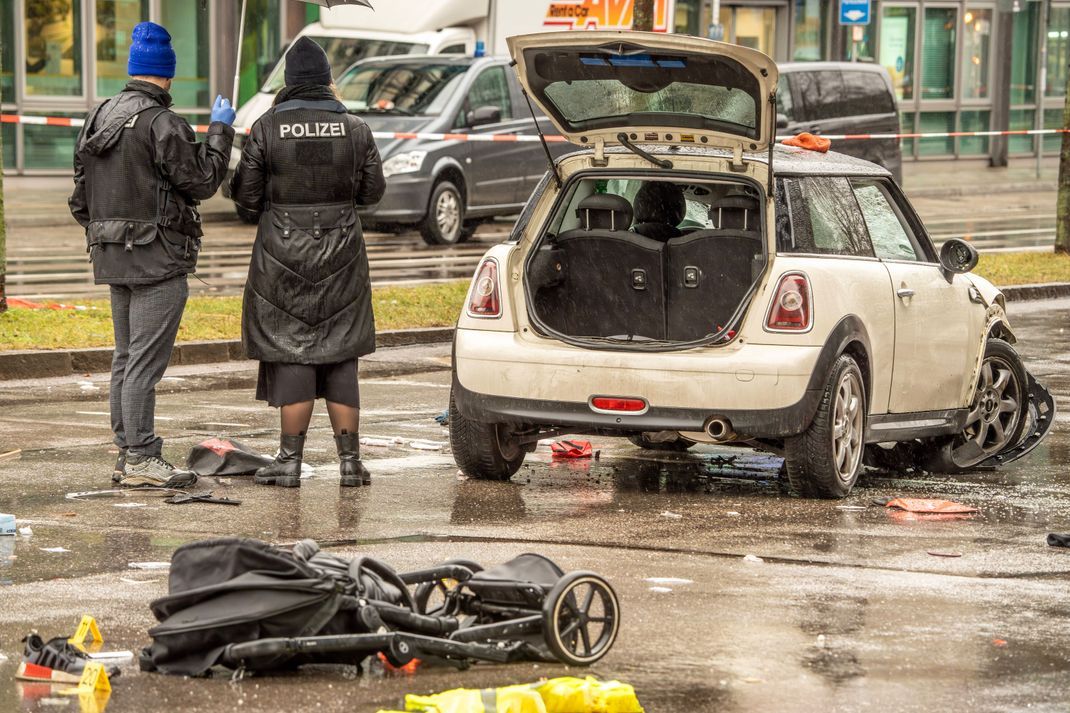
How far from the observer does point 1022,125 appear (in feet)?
130

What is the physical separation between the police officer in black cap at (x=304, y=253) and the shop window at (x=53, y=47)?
791 inches

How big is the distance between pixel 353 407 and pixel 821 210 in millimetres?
2245

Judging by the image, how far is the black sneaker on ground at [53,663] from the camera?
5238 millimetres

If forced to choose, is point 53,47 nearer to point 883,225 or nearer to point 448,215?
point 448,215

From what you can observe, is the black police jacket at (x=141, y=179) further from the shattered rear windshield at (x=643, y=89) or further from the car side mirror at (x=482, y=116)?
the car side mirror at (x=482, y=116)

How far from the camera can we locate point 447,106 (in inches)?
866

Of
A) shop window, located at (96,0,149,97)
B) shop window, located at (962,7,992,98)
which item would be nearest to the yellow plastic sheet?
shop window, located at (96,0,149,97)

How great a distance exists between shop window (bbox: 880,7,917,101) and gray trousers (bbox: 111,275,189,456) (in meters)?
30.4

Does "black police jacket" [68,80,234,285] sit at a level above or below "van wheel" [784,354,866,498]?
above

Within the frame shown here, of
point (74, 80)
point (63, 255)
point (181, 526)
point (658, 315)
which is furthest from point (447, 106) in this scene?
point (181, 526)

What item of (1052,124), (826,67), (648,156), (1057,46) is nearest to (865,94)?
(826,67)

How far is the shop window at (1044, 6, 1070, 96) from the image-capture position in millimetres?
40250

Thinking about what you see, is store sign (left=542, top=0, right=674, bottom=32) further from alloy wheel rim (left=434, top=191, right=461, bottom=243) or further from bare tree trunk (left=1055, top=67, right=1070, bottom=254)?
bare tree trunk (left=1055, top=67, right=1070, bottom=254)

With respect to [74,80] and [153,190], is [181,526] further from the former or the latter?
[74,80]
